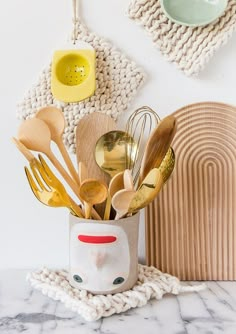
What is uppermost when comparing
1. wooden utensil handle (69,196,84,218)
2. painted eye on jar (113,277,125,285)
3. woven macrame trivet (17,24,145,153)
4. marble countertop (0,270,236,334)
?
woven macrame trivet (17,24,145,153)

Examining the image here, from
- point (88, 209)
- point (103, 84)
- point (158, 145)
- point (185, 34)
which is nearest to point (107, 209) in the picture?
point (88, 209)

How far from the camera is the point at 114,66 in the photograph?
948mm

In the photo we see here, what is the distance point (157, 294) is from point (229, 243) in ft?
0.62

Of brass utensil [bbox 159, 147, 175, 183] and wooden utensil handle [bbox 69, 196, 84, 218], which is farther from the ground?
brass utensil [bbox 159, 147, 175, 183]

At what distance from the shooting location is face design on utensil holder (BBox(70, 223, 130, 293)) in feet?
2.71

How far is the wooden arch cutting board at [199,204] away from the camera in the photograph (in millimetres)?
949

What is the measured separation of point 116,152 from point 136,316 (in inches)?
11.1

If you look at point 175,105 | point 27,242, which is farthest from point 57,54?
point 27,242

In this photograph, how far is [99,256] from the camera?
0.82m

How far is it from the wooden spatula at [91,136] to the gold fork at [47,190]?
88 millimetres

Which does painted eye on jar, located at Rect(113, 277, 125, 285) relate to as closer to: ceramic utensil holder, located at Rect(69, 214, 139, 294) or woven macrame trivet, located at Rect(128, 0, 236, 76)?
ceramic utensil holder, located at Rect(69, 214, 139, 294)

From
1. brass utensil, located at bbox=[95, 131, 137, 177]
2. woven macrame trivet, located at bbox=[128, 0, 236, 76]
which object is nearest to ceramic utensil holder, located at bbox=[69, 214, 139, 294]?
Result: brass utensil, located at bbox=[95, 131, 137, 177]

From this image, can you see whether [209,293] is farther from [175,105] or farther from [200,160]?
[175,105]

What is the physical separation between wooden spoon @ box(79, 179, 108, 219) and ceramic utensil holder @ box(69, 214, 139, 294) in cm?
4
